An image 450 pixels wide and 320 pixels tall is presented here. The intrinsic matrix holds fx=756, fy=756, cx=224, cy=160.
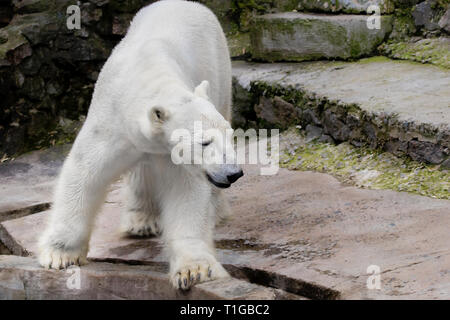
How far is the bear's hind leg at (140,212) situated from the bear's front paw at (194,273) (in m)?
1.05

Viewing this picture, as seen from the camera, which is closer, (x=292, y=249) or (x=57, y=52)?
(x=292, y=249)

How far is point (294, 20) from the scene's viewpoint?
679cm

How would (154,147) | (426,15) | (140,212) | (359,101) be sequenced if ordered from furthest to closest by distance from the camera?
(426,15) → (359,101) → (140,212) → (154,147)

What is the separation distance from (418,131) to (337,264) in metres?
1.44

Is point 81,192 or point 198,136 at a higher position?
point 198,136

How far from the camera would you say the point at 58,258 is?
393 centimetres

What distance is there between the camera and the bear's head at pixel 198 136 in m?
3.06

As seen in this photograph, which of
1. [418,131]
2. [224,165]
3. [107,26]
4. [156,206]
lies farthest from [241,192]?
[107,26]

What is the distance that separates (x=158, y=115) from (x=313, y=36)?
375 cm

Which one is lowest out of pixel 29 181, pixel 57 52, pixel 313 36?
pixel 29 181

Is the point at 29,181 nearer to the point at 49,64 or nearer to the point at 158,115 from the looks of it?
the point at 49,64

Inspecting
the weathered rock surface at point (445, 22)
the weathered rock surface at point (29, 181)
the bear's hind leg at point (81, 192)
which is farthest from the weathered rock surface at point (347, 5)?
the bear's hind leg at point (81, 192)

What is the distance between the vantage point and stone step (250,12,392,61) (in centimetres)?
656

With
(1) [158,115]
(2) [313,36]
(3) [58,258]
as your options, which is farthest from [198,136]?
(2) [313,36]
